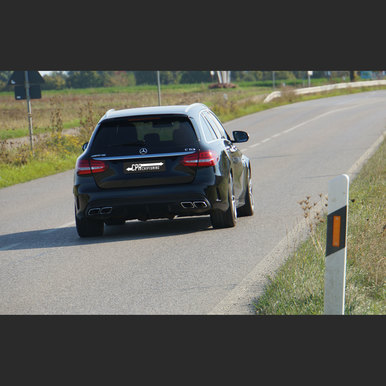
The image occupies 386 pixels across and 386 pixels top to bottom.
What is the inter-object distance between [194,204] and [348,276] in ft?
11.3

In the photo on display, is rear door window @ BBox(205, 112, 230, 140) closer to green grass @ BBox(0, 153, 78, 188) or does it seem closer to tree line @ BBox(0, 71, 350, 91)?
green grass @ BBox(0, 153, 78, 188)

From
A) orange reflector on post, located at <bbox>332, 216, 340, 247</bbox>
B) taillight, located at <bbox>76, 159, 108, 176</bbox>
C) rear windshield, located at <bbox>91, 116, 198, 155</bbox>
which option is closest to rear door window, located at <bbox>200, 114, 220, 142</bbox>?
rear windshield, located at <bbox>91, 116, 198, 155</bbox>

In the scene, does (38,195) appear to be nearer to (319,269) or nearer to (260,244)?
(260,244)

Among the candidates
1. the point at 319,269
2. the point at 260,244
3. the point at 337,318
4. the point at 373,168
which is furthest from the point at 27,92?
the point at 337,318

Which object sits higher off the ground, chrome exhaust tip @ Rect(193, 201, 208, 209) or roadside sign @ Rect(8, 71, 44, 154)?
roadside sign @ Rect(8, 71, 44, 154)

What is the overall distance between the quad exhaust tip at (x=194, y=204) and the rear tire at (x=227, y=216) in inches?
18.3

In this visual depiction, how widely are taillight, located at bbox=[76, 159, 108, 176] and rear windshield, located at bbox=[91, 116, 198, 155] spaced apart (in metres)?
0.14

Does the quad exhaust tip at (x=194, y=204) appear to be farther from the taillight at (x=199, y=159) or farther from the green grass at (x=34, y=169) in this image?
the green grass at (x=34, y=169)

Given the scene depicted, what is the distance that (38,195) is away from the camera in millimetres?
17391

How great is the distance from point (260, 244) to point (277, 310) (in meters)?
3.76

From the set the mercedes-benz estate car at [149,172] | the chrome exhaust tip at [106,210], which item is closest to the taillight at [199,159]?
the mercedes-benz estate car at [149,172]

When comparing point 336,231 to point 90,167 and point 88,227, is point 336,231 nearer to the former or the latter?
point 90,167

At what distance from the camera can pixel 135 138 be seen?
11.1 metres

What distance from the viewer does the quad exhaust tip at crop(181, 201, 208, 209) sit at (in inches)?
428
